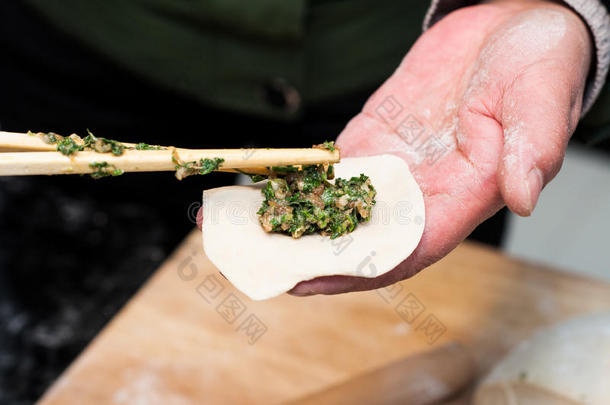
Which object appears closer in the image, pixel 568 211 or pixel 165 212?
pixel 165 212

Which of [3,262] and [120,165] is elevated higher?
[3,262]

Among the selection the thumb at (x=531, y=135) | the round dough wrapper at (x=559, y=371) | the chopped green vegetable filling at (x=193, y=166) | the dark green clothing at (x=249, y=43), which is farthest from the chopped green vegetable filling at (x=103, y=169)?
the round dough wrapper at (x=559, y=371)

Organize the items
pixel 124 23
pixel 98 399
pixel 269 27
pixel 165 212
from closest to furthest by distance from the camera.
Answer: pixel 98 399, pixel 269 27, pixel 124 23, pixel 165 212

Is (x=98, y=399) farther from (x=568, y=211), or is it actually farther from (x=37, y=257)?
(x=568, y=211)

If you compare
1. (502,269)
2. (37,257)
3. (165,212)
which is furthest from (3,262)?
(502,269)

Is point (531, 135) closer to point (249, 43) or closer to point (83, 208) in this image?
point (249, 43)

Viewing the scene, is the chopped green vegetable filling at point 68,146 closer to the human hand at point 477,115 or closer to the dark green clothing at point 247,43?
the human hand at point 477,115
